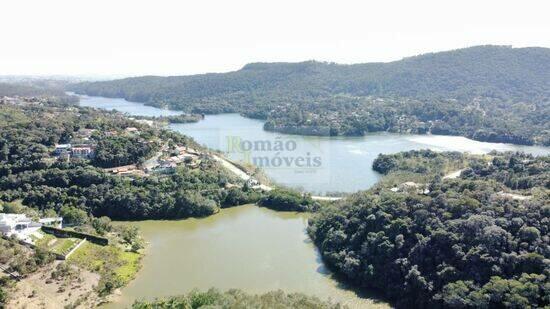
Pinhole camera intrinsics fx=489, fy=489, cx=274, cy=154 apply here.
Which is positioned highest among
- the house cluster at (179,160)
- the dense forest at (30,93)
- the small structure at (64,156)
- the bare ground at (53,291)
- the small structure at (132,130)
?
the dense forest at (30,93)

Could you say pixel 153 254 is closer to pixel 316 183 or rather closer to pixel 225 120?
pixel 316 183

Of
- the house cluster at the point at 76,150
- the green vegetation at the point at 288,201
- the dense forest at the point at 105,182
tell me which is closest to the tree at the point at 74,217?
the dense forest at the point at 105,182

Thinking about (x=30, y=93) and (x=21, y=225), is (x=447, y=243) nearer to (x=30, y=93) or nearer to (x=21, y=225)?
(x=21, y=225)

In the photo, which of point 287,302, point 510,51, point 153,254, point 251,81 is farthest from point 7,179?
point 510,51

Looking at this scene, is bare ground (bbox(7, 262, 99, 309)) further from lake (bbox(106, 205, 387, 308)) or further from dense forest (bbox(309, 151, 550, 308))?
dense forest (bbox(309, 151, 550, 308))

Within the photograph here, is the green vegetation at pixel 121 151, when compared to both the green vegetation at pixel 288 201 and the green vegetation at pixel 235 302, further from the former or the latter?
the green vegetation at pixel 235 302
